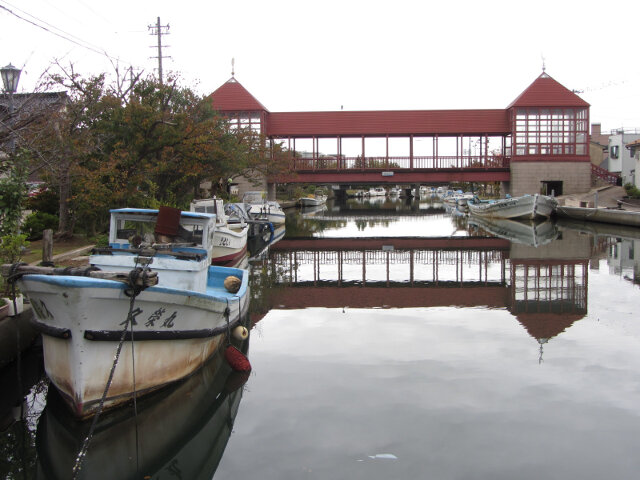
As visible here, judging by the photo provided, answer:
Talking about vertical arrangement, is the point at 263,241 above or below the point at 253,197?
below

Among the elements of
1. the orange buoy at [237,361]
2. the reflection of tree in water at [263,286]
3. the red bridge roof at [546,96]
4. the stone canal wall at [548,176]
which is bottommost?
the reflection of tree in water at [263,286]

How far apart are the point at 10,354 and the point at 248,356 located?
12.3 ft

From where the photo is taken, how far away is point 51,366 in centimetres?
768

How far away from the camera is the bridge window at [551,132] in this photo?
156ft

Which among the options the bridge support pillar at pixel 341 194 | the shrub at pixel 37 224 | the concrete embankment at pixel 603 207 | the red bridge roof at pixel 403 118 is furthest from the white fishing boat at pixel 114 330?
the bridge support pillar at pixel 341 194

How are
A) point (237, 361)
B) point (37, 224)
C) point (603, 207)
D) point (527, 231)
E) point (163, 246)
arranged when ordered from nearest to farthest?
point (237, 361), point (163, 246), point (37, 224), point (527, 231), point (603, 207)

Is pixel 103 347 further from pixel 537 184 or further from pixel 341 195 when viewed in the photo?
pixel 341 195

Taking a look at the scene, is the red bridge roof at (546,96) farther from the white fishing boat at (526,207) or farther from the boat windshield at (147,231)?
the boat windshield at (147,231)

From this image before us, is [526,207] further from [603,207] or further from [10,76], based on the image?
[10,76]

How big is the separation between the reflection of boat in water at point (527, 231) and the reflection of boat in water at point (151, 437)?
2062cm

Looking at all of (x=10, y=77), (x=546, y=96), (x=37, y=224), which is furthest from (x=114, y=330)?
(x=546, y=96)

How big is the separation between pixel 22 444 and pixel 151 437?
1.50m

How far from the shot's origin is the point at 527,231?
3278 centimetres

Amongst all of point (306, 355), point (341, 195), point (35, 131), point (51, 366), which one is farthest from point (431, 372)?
point (341, 195)
